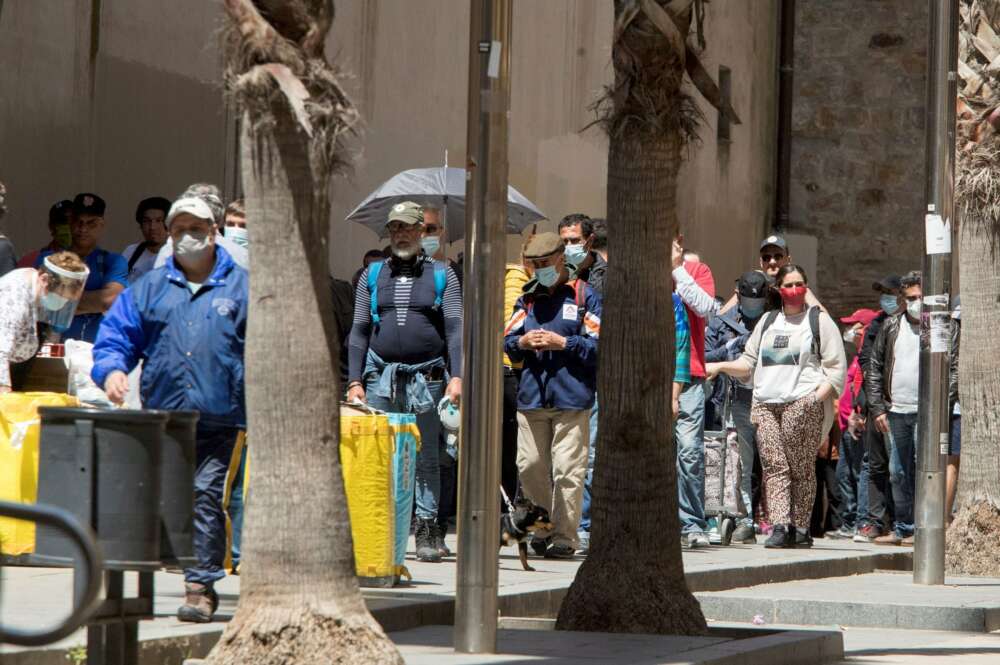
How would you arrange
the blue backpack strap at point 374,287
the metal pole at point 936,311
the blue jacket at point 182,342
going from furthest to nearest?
the metal pole at point 936,311, the blue backpack strap at point 374,287, the blue jacket at point 182,342

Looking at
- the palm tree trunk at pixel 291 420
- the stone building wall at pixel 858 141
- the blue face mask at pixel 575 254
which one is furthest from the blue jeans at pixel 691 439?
the stone building wall at pixel 858 141

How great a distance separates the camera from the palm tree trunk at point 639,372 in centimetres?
955

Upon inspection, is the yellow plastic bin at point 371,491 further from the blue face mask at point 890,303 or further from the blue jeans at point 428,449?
the blue face mask at point 890,303

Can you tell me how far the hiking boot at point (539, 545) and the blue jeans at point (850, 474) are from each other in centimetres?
524

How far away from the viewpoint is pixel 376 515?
1040cm

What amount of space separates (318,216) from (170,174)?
8.13 m

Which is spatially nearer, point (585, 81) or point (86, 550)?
point (86, 550)

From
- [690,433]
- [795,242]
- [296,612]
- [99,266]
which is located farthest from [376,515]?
[795,242]

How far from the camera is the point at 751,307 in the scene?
51.9 ft

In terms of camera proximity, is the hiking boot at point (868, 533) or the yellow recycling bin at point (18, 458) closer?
the yellow recycling bin at point (18, 458)

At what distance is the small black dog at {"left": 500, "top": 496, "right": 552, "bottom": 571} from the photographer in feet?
38.1

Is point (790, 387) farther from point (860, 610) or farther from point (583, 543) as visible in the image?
point (860, 610)

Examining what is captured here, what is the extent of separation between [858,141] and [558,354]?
1686 centimetres

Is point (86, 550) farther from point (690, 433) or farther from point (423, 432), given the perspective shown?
point (690, 433)
